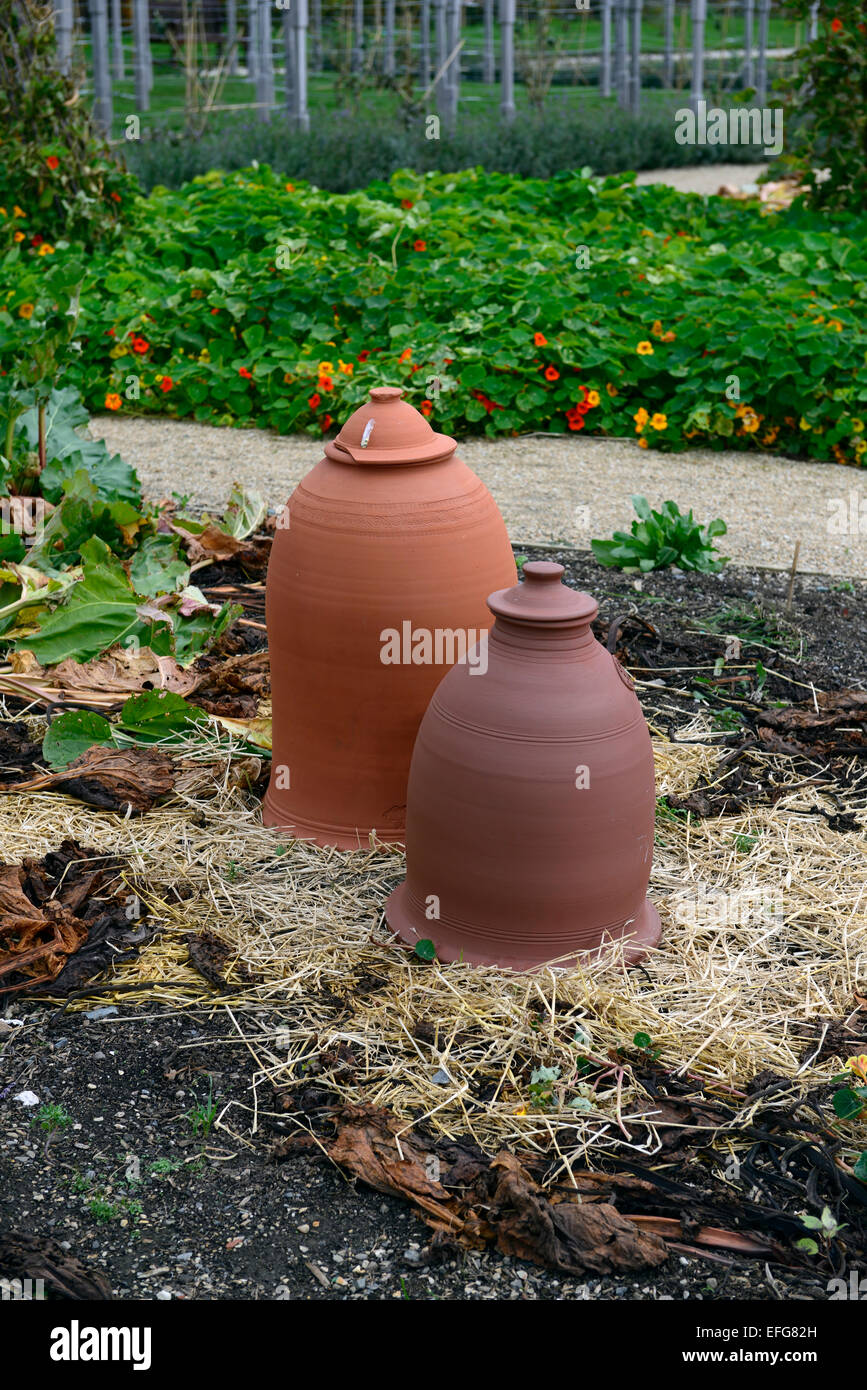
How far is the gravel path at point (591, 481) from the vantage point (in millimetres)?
5793

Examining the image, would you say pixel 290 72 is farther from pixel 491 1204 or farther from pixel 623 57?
pixel 491 1204

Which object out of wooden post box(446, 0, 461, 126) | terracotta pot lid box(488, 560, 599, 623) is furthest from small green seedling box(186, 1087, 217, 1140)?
wooden post box(446, 0, 461, 126)

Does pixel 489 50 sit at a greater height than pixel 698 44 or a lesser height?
greater

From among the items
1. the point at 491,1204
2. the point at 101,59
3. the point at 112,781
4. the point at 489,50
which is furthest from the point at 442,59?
the point at 491,1204

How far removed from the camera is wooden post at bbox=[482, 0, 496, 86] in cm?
1847

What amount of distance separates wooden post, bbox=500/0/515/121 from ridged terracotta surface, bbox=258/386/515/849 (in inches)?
552

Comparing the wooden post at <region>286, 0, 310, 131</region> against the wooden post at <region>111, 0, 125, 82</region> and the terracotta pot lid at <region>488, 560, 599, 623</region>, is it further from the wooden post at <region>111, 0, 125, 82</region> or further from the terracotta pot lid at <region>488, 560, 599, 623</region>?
the terracotta pot lid at <region>488, 560, 599, 623</region>

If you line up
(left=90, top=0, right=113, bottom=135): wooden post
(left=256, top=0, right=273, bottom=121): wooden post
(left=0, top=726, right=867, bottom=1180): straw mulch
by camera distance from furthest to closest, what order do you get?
(left=256, top=0, right=273, bottom=121): wooden post
(left=90, top=0, right=113, bottom=135): wooden post
(left=0, top=726, right=867, bottom=1180): straw mulch

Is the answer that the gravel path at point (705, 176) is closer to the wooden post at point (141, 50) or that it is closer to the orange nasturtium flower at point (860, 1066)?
the wooden post at point (141, 50)

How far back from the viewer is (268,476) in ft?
21.1

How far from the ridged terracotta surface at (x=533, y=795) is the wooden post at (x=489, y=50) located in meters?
17.3

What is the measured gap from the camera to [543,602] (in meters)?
2.95

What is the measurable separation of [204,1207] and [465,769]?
3.25 feet

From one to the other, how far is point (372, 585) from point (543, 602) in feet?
1.73
